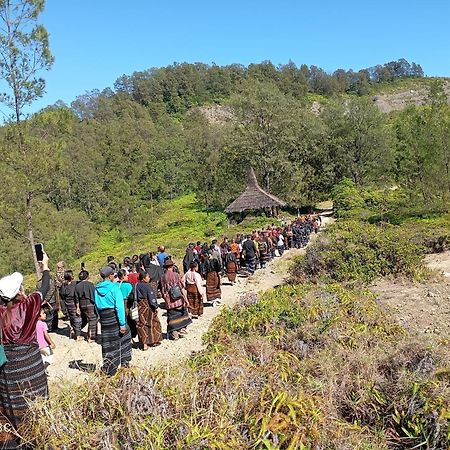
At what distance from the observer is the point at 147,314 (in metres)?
7.64

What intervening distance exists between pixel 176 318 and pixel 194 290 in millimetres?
1219

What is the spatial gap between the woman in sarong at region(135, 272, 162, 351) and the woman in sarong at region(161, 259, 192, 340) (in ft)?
1.46

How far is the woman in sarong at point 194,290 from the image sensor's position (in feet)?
30.8

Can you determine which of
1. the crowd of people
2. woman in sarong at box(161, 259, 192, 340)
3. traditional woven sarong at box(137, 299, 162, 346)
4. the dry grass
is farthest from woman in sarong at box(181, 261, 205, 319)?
the dry grass

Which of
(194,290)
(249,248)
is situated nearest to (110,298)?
(194,290)

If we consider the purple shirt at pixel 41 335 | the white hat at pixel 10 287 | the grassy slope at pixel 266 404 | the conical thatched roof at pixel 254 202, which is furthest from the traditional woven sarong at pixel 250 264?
the conical thatched roof at pixel 254 202

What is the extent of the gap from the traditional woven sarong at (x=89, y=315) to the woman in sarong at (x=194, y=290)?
1.91 meters

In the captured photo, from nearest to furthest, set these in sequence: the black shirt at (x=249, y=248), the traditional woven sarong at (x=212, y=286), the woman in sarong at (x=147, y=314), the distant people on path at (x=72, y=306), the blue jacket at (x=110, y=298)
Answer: the blue jacket at (x=110, y=298) < the woman in sarong at (x=147, y=314) < the distant people on path at (x=72, y=306) < the traditional woven sarong at (x=212, y=286) < the black shirt at (x=249, y=248)

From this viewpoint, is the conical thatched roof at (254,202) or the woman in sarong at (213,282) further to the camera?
the conical thatched roof at (254,202)

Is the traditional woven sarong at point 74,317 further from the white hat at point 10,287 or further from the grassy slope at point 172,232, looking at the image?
the grassy slope at point 172,232

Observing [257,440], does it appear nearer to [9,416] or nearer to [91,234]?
[9,416]

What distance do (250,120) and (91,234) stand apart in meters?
18.7

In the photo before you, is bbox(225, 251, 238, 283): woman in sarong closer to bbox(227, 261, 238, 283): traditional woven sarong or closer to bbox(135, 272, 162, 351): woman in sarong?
bbox(227, 261, 238, 283): traditional woven sarong

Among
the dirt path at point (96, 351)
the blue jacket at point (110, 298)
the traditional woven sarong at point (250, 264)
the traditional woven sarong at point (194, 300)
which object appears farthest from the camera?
the traditional woven sarong at point (250, 264)
